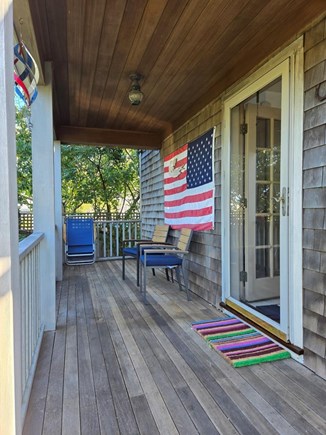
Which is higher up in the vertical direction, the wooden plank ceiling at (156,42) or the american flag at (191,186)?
the wooden plank ceiling at (156,42)

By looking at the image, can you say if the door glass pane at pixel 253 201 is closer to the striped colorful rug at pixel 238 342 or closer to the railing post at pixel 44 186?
the striped colorful rug at pixel 238 342

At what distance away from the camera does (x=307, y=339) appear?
6.15ft

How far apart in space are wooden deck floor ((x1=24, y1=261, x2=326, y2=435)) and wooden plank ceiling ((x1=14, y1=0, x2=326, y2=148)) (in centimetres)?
222

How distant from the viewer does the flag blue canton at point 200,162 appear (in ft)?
10.6

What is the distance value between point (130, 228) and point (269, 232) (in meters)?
4.05

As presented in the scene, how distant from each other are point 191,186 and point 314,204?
6.47 feet

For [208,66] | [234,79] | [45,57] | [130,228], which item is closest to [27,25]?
[45,57]

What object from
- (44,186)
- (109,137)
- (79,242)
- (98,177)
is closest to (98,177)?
(98,177)

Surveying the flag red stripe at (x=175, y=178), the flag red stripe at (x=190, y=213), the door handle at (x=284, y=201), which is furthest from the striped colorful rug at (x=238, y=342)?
the flag red stripe at (x=175, y=178)

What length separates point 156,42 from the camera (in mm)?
2275

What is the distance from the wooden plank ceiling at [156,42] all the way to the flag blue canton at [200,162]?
46 centimetres

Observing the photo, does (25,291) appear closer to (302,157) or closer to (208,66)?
(302,157)

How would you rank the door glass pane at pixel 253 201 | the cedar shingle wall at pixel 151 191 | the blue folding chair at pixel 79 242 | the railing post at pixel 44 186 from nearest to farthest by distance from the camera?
the railing post at pixel 44 186 < the door glass pane at pixel 253 201 < the cedar shingle wall at pixel 151 191 < the blue folding chair at pixel 79 242

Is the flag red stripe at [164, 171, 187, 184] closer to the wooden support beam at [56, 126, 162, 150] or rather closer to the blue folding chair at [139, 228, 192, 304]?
the blue folding chair at [139, 228, 192, 304]
